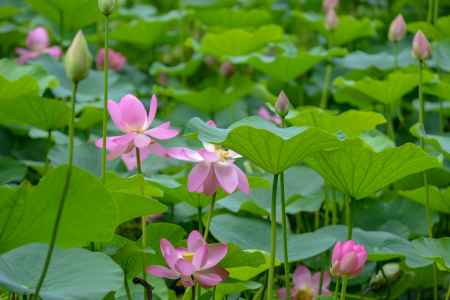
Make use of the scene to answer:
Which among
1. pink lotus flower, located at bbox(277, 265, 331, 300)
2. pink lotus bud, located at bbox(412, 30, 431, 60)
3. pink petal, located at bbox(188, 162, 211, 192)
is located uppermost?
pink lotus bud, located at bbox(412, 30, 431, 60)

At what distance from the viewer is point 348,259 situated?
3.23 feet

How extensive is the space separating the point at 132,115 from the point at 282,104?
0.19 meters

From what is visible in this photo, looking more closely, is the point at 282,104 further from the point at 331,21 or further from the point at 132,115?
the point at 331,21

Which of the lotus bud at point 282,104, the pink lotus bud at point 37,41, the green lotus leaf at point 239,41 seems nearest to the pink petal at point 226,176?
the lotus bud at point 282,104

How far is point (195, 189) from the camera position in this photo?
1.03m

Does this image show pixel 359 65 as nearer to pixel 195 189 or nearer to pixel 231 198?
pixel 231 198

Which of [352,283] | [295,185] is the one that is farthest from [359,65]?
[352,283]

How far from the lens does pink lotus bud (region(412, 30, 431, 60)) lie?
4.38 feet

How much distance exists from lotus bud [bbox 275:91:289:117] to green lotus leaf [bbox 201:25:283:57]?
95 centimetres

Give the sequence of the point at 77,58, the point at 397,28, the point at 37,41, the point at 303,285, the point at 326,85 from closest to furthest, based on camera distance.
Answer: the point at 77,58 < the point at 303,285 < the point at 397,28 < the point at 326,85 < the point at 37,41

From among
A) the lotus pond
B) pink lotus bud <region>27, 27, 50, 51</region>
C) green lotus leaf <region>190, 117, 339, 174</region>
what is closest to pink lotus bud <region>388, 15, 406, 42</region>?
the lotus pond

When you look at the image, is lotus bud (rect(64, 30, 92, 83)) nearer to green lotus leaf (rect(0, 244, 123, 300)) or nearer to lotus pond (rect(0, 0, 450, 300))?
lotus pond (rect(0, 0, 450, 300))

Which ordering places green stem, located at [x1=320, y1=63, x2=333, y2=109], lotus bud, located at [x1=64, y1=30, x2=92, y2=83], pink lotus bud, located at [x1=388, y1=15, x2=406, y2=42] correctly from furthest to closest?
1. green stem, located at [x1=320, y1=63, x2=333, y2=109]
2. pink lotus bud, located at [x1=388, y1=15, x2=406, y2=42]
3. lotus bud, located at [x1=64, y1=30, x2=92, y2=83]

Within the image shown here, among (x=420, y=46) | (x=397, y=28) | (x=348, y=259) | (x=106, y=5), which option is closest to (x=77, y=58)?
Result: (x=106, y=5)
